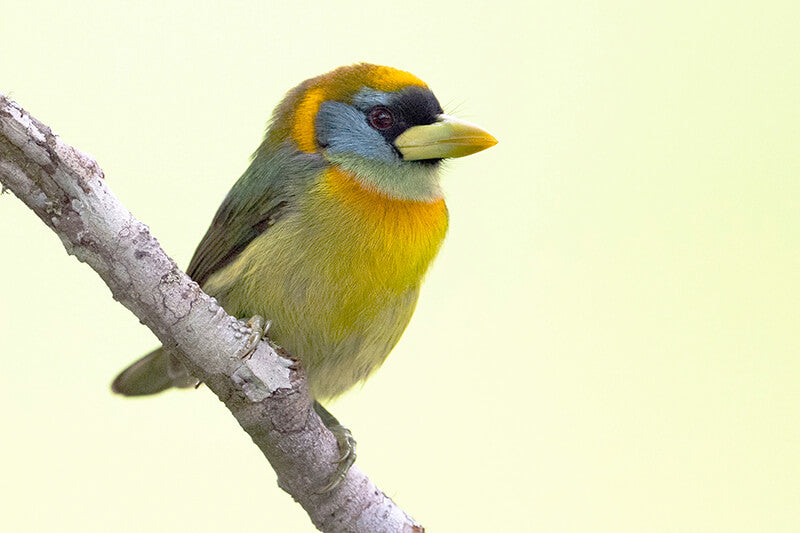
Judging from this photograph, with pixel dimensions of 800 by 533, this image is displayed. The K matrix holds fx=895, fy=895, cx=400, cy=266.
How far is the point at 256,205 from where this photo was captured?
2.82 meters

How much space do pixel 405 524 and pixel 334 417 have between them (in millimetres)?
431

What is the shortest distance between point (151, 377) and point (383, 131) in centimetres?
126

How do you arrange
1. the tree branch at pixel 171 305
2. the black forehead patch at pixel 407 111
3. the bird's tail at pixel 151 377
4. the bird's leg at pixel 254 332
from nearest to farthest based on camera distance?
the tree branch at pixel 171 305 < the bird's leg at pixel 254 332 < the black forehead patch at pixel 407 111 < the bird's tail at pixel 151 377

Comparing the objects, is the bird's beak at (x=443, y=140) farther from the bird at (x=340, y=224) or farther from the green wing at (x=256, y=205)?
the green wing at (x=256, y=205)

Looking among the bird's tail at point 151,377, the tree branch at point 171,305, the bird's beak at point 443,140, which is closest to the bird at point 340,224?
the bird's beak at point 443,140

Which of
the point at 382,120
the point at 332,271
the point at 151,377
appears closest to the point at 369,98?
the point at 382,120

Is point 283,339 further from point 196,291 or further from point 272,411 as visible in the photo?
point 196,291

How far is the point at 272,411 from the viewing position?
7.90 ft

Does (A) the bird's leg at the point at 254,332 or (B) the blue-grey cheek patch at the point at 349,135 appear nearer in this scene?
(A) the bird's leg at the point at 254,332

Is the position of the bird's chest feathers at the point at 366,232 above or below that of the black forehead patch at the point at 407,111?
below

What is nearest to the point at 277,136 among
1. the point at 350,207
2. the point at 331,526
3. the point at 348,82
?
the point at 348,82

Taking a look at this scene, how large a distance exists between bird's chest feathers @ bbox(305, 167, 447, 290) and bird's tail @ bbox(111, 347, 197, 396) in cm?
86

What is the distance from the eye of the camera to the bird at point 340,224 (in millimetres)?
2670

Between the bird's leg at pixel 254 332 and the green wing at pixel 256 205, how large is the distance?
0.31 m
